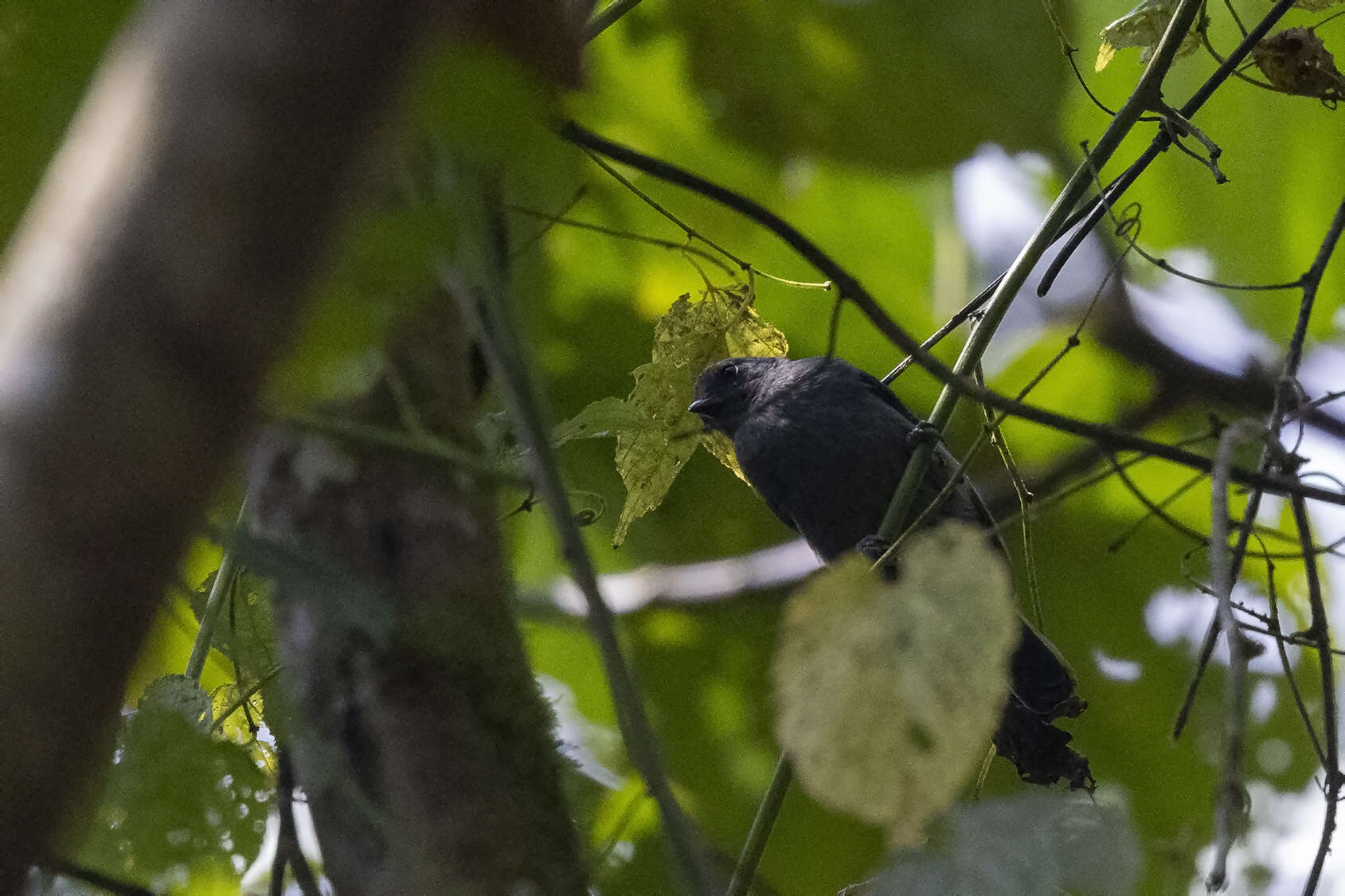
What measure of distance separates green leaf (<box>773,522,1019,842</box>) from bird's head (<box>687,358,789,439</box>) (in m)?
2.19

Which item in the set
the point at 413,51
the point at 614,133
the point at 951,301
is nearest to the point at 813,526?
the point at 951,301

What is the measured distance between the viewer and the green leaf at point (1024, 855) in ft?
3.48

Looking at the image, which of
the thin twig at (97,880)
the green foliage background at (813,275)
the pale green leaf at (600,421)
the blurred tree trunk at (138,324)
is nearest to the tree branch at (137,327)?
the blurred tree trunk at (138,324)

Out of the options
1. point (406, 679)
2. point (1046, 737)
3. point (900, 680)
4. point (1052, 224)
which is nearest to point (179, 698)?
point (406, 679)

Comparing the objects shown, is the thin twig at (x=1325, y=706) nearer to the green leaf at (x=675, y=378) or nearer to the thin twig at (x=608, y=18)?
the green leaf at (x=675, y=378)

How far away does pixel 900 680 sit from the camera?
103 cm

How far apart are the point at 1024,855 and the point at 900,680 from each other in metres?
0.21

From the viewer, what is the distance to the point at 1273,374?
11.3 feet

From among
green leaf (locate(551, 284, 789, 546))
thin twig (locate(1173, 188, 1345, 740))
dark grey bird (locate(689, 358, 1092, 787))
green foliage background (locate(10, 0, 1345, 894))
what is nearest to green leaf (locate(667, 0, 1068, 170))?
green foliage background (locate(10, 0, 1345, 894))

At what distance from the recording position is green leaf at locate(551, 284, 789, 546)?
214cm

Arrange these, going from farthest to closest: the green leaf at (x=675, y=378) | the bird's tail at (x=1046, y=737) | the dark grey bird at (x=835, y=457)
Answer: the dark grey bird at (x=835, y=457)
the bird's tail at (x=1046, y=737)
the green leaf at (x=675, y=378)

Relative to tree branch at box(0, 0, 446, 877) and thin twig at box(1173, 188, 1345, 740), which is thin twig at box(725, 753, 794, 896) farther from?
tree branch at box(0, 0, 446, 877)

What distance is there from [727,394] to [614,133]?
0.95 m

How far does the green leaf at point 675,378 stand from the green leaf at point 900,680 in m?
0.93
